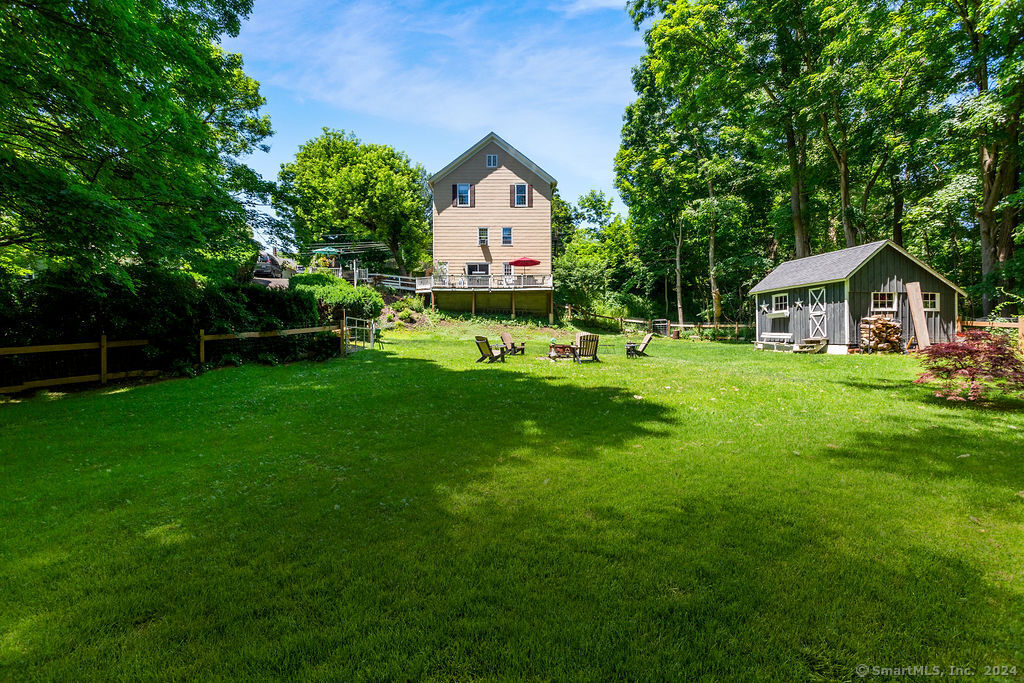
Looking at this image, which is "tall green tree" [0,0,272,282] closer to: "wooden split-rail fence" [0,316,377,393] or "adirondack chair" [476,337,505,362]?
"wooden split-rail fence" [0,316,377,393]

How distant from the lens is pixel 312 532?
3.64 metres

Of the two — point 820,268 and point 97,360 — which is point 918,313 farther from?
point 97,360

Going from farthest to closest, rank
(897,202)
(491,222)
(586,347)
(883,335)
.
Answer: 1. (491,222)
2. (897,202)
3. (883,335)
4. (586,347)

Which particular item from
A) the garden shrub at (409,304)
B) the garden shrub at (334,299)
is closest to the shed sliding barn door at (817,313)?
the garden shrub at (334,299)

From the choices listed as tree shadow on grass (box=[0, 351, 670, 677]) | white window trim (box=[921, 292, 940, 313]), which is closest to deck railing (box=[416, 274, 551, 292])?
white window trim (box=[921, 292, 940, 313])

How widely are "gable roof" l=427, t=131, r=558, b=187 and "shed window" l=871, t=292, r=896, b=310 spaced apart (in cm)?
2101

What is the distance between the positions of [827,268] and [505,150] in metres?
22.0

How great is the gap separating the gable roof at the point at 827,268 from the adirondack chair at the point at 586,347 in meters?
12.6

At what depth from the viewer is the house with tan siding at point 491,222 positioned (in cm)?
3272

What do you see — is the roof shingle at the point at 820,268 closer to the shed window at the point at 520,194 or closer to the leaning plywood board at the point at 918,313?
the leaning plywood board at the point at 918,313

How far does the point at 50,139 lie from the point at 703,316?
→ 39955 mm

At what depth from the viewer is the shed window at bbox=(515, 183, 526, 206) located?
1296 inches

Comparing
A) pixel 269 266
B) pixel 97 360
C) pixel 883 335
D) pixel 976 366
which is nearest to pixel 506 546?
pixel 976 366

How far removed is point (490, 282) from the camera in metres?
31.5
